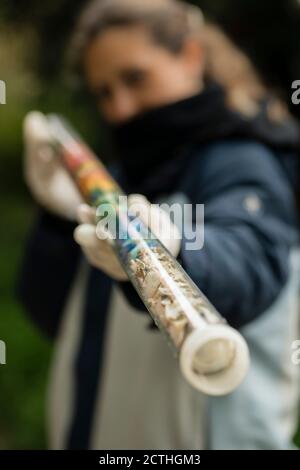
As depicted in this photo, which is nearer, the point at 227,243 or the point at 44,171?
the point at 227,243

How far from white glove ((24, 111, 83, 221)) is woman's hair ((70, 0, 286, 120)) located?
0.43 ft

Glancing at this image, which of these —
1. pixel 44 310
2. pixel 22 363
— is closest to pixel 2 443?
pixel 22 363

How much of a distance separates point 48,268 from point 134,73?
0.32 meters

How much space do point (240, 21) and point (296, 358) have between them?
49.3 inches

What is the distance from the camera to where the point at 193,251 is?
68 centimetres

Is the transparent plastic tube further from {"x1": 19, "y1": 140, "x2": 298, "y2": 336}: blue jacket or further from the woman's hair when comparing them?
the woman's hair

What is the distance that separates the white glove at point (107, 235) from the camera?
0.63 meters

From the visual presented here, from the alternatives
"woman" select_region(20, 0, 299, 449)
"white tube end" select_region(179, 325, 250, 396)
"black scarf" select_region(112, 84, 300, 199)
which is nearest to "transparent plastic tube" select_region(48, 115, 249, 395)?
"white tube end" select_region(179, 325, 250, 396)

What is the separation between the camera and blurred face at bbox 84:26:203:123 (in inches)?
40.6

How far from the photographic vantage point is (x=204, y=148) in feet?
3.26

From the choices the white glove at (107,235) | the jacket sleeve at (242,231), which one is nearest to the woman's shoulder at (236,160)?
the jacket sleeve at (242,231)

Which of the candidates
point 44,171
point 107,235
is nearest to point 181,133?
point 44,171

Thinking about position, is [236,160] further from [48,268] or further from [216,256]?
[48,268]
